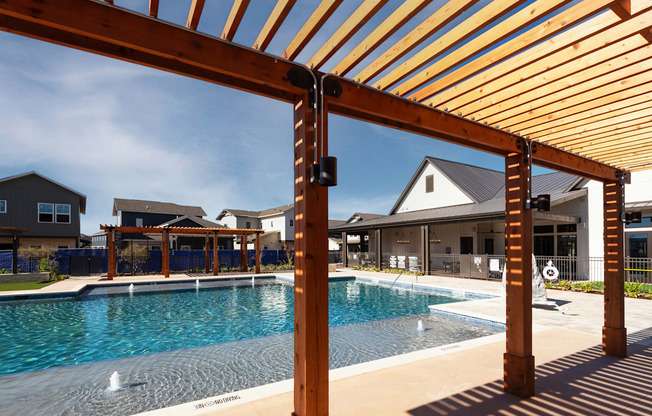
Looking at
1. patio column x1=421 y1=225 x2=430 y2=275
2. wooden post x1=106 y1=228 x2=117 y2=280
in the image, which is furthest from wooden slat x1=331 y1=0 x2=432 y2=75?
wooden post x1=106 y1=228 x2=117 y2=280

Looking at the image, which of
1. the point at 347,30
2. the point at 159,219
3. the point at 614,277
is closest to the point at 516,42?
the point at 347,30

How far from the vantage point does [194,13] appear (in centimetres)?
199

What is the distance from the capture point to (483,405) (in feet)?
11.6

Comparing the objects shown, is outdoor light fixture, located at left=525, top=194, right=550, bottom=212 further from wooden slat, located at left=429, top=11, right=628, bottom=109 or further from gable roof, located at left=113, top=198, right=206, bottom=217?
gable roof, located at left=113, top=198, right=206, bottom=217

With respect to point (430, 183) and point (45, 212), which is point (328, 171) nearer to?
point (430, 183)

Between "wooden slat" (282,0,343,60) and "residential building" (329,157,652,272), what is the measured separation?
13537mm

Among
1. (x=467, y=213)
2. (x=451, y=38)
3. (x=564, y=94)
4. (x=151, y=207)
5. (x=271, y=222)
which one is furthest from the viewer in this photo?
(x=271, y=222)

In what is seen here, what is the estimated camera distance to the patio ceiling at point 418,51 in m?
1.95

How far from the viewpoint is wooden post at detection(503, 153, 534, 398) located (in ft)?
12.3

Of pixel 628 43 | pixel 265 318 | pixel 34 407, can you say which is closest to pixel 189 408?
pixel 34 407

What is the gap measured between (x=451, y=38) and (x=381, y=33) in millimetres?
507

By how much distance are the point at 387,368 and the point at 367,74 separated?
3.78m

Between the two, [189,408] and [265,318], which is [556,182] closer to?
[265,318]

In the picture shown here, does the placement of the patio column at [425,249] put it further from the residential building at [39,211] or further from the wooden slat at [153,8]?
the residential building at [39,211]
